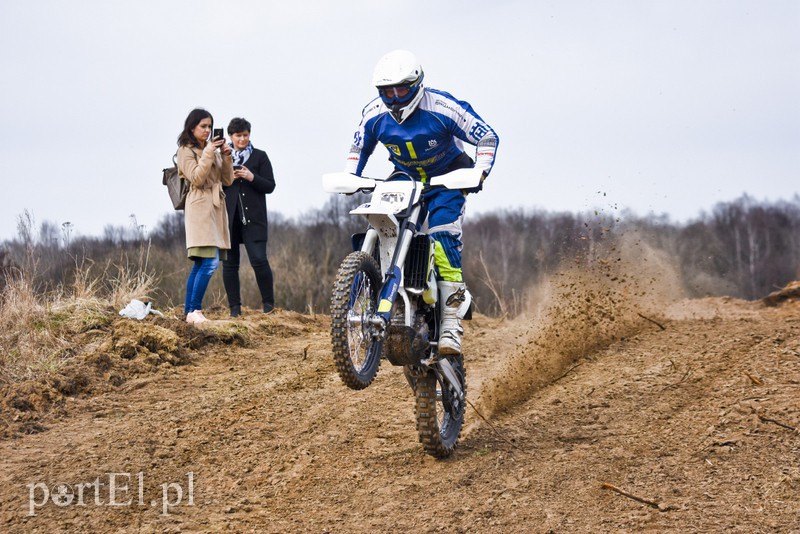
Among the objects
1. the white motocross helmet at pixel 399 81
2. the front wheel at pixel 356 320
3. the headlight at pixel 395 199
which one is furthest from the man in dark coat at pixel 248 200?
the front wheel at pixel 356 320

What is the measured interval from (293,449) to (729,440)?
10.9 feet

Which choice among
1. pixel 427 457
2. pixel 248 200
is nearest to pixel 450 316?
pixel 427 457

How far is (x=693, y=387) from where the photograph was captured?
316 inches

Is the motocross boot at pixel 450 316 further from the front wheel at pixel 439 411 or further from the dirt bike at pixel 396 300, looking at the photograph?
the front wheel at pixel 439 411

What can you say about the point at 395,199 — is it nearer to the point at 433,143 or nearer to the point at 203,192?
the point at 433,143

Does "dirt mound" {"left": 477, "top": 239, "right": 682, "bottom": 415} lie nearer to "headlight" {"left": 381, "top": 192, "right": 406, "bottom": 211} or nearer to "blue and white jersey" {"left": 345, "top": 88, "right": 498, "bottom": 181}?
"blue and white jersey" {"left": 345, "top": 88, "right": 498, "bottom": 181}

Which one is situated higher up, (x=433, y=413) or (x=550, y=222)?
(x=550, y=222)

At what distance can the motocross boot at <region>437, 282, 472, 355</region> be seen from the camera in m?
6.33

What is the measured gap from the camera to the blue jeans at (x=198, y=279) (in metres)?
10.1

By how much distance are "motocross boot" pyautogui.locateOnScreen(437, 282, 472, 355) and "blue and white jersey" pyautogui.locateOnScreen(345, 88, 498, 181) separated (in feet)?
3.07

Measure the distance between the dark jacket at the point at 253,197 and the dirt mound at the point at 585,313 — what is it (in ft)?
12.2

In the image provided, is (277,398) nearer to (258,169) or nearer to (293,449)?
(293,449)

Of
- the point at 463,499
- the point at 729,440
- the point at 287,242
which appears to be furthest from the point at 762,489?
the point at 287,242

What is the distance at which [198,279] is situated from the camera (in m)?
10.1
